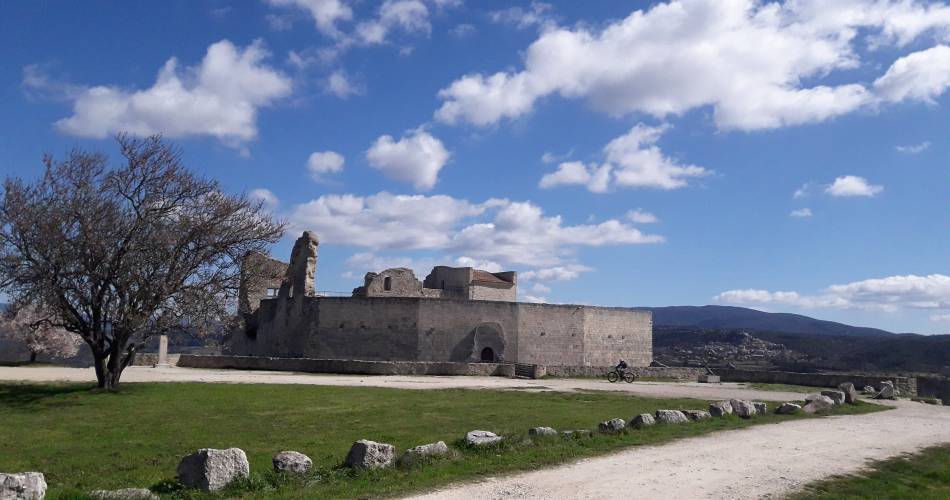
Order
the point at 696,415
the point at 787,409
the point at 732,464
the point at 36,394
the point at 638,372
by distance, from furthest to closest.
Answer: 1. the point at 638,372
2. the point at 36,394
3. the point at 787,409
4. the point at 696,415
5. the point at 732,464

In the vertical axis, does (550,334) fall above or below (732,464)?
above

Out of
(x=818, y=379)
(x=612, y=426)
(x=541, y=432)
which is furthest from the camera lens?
(x=818, y=379)

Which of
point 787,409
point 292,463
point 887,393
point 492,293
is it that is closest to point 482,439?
point 292,463

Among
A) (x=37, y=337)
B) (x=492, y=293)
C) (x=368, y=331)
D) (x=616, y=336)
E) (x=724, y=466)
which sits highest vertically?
(x=492, y=293)

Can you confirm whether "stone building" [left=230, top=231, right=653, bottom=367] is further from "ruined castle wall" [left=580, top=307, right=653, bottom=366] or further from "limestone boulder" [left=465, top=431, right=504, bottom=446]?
"limestone boulder" [left=465, top=431, right=504, bottom=446]

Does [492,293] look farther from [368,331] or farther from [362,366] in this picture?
[362,366]

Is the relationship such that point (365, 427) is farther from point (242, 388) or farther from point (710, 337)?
point (710, 337)

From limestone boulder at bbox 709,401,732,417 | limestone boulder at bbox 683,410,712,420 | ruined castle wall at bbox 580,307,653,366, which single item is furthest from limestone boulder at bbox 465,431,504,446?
ruined castle wall at bbox 580,307,653,366

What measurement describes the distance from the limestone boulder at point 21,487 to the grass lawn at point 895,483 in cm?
748

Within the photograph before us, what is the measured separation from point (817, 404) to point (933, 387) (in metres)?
13.2

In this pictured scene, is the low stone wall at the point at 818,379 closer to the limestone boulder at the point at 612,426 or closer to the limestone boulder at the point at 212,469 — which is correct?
the limestone boulder at the point at 612,426

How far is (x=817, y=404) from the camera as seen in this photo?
1614 centimetres

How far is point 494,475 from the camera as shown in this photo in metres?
8.11

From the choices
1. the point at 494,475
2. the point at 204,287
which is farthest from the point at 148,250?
the point at 494,475
